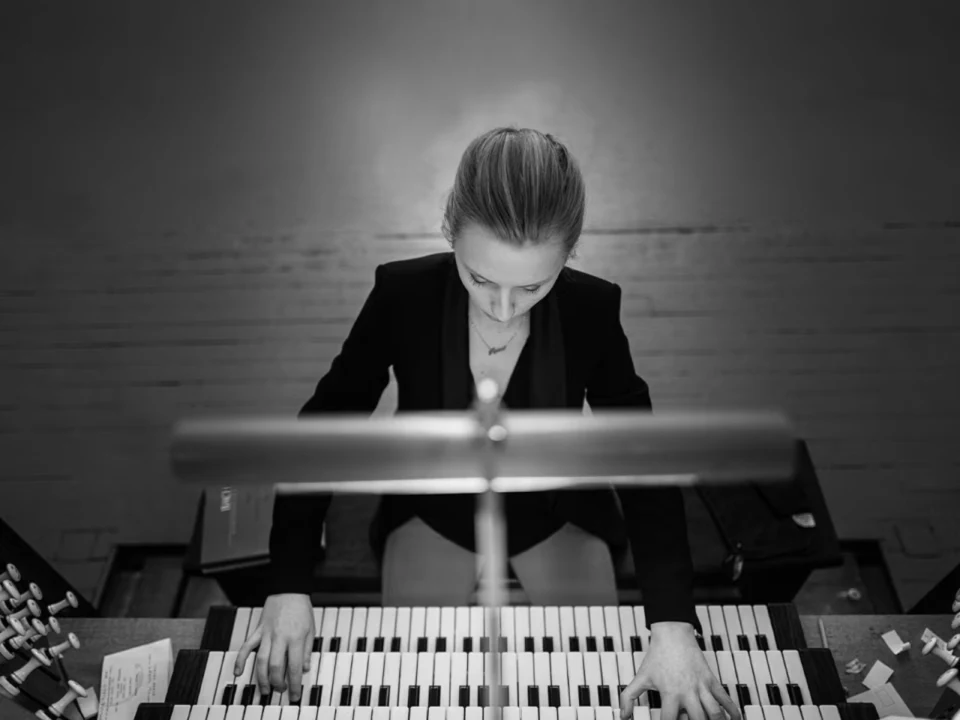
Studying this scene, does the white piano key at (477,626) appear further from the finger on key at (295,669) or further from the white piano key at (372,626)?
the finger on key at (295,669)

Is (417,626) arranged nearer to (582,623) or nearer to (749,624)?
(582,623)

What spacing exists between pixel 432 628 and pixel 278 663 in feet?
1.39

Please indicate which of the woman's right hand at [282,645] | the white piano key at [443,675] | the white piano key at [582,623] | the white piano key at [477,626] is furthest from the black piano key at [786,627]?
the woman's right hand at [282,645]

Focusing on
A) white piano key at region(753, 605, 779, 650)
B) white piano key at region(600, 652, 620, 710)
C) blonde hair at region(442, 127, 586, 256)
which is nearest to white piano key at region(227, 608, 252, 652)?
white piano key at region(600, 652, 620, 710)

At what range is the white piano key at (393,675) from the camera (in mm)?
2082

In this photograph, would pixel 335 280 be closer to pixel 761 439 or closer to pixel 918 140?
pixel 918 140

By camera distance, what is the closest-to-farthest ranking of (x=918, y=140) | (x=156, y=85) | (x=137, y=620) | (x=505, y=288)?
1. (x=505, y=288)
2. (x=137, y=620)
3. (x=918, y=140)
4. (x=156, y=85)

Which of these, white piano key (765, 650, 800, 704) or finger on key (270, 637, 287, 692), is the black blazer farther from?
white piano key (765, 650, 800, 704)

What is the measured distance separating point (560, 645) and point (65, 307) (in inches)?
135

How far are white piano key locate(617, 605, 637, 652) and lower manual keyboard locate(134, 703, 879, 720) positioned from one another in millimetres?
282

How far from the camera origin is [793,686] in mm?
2129

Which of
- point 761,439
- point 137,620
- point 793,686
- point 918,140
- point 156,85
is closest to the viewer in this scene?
point 761,439

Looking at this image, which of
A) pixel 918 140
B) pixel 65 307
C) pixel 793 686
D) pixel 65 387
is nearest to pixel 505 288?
pixel 793 686

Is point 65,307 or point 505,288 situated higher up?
point 65,307
